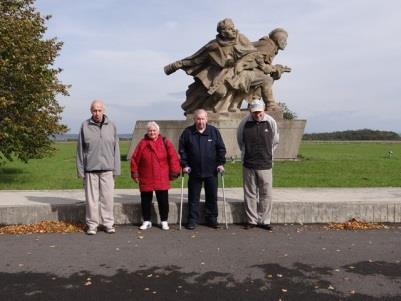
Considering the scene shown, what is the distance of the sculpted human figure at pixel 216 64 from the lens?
18.0 m

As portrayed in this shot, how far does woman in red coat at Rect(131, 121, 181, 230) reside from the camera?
7.77m

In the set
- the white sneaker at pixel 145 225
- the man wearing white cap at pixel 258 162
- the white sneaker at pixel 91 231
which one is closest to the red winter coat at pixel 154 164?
the white sneaker at pixel 145 225

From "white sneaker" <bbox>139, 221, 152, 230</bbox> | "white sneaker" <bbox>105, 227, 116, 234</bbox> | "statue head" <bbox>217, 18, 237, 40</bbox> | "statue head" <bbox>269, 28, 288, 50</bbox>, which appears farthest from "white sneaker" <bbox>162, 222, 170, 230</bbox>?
"statue head" <bbox>269, 28, 288, 50</bbox>

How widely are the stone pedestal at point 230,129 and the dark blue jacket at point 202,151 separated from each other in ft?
32.8

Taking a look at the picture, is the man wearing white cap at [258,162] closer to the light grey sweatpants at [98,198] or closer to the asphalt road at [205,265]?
the asphalt road at [205,265]

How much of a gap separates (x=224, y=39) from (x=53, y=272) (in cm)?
1359

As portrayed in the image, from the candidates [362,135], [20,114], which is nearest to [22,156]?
[20,114]

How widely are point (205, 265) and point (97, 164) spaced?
2.56m

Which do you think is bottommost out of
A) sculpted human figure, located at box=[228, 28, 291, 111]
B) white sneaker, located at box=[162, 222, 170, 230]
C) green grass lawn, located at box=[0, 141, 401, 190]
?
white sneaker, located at box=[162, 222, 170, 230]

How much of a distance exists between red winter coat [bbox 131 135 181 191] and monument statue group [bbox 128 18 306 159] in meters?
10.1

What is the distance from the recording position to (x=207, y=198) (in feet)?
26.5

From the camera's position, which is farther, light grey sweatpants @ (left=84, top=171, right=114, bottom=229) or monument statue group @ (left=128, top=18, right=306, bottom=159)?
monument statue group @ (left=128, top=18, right=306, bottom=159)

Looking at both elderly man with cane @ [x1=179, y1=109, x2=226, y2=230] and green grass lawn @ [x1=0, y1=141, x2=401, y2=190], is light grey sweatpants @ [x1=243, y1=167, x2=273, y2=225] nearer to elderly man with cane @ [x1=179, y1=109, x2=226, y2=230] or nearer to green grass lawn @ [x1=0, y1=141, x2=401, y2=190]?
elderly man with cane @ [x1=179, y1=109, x2=226, y2=230]

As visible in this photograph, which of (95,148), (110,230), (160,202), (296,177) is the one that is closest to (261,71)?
(296,177)
